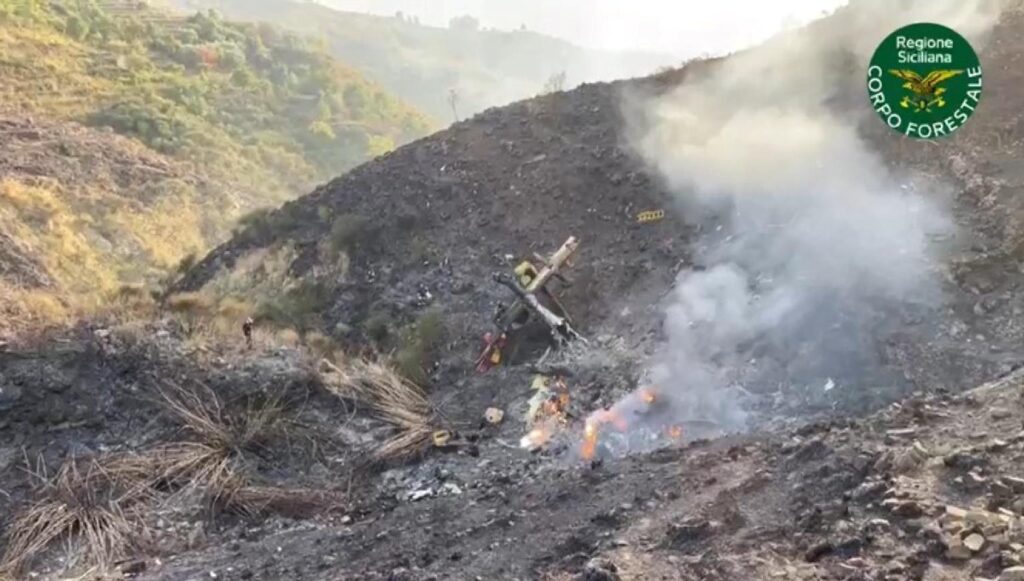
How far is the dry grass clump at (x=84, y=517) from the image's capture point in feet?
20.7

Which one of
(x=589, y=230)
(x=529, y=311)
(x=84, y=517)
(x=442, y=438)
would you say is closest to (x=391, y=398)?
(x=442, y=438)

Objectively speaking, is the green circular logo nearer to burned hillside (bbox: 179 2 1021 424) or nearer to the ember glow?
burned hillside (bbox: 179 2 1021 424)

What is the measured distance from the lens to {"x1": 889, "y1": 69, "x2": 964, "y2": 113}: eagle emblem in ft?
26.1

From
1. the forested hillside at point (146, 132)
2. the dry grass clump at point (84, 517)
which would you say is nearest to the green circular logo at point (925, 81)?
the dry grass clump at point (84, 517)

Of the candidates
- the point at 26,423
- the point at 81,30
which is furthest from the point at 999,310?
the point at 81,30

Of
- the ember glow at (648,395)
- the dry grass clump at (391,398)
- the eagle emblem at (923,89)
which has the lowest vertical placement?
the dry grass clump at (391,398)

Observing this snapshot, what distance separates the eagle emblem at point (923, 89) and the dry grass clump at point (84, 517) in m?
7.40

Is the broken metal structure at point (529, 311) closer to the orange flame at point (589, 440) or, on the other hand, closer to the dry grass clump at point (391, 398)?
the dry grass clump at point (391, 398)

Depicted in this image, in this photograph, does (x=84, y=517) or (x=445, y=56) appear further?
(x=445, y=56)

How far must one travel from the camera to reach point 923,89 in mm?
8094

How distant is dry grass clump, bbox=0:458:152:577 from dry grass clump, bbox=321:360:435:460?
1917mm

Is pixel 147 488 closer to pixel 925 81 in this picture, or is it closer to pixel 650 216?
pixel 650 216

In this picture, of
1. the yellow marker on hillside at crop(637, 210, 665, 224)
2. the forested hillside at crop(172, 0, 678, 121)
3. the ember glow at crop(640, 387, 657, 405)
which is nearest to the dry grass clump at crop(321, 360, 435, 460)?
the ember glow at crop(640, 387, 657, 405)

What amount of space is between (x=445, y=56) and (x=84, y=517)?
290 ft
